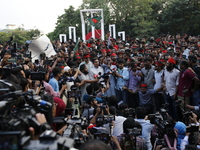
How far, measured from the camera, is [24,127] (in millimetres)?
1905

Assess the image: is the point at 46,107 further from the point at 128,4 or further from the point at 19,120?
the point at 128,4

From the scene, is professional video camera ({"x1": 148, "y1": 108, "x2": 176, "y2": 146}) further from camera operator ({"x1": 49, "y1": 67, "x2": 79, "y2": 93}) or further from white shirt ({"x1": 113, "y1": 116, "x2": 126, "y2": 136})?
camera operator ({"x1": 49, "y1": 67, "x2": 79, "y2": 93})

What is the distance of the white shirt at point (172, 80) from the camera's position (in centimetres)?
706

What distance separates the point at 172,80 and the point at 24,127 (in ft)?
18.6

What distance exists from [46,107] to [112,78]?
590 centimetres

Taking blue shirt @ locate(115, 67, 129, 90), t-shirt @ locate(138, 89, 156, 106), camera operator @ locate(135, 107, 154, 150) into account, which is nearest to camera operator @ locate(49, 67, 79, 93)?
camera operator @ locate(135, 107, 154, 150)

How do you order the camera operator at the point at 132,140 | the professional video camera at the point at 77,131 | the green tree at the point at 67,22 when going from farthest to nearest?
the green tree at the point at 67,22 < the camera operator at the point at 132,140 < the professional video camera at the point at 77,131

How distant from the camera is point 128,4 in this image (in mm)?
38875

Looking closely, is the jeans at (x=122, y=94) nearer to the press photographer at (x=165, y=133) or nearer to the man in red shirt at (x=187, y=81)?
the man in red shirt at (x=187, y=81)

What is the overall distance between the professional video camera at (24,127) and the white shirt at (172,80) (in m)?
5.17

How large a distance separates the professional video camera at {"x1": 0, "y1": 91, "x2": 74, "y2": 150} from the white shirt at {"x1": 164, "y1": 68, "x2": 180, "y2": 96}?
204 inches

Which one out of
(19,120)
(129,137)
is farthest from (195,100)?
(19,120)

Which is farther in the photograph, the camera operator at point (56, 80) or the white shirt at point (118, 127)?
the camera operator at point (56, 80)

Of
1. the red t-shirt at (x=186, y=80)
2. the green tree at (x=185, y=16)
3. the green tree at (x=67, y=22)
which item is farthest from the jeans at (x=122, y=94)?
the green tree at (x=67, y=22)
